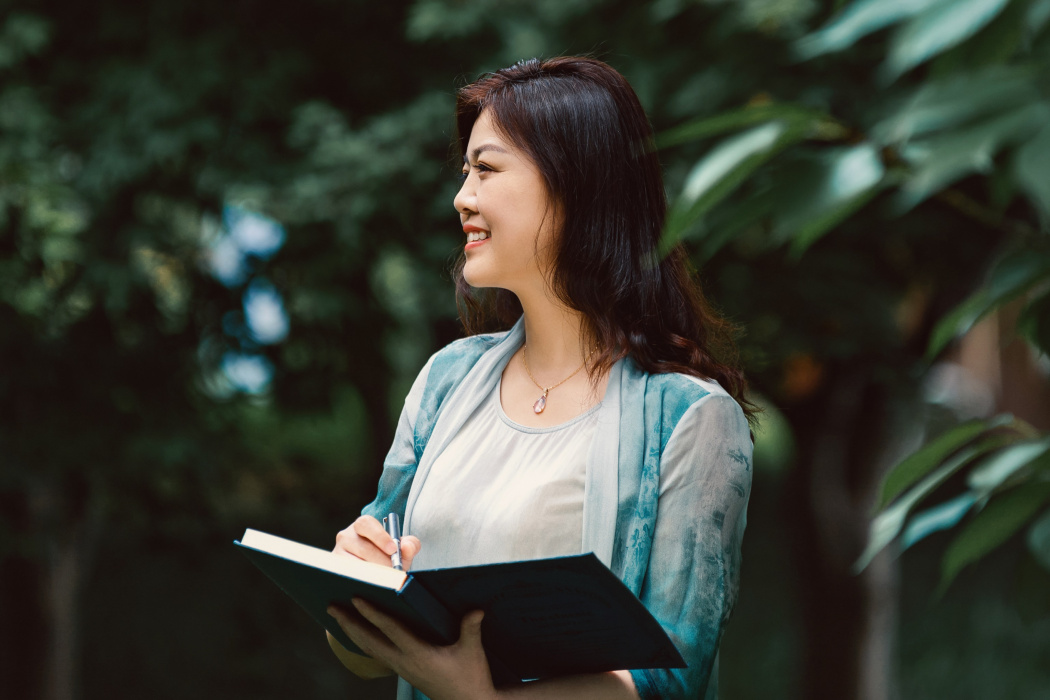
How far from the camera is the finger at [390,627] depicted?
141cm

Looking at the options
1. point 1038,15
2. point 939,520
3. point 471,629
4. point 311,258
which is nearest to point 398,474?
point 471,629

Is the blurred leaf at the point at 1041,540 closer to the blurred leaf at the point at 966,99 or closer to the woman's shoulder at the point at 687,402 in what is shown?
the blurred leaf at the point at 966,99

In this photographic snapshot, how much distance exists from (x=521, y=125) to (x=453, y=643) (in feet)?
2.50

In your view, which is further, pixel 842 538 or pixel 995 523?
pixel 842 538

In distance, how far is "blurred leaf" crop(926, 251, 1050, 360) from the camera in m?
0.94

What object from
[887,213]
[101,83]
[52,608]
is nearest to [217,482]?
[52,608]

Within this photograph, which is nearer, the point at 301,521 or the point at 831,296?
the point at 831,296

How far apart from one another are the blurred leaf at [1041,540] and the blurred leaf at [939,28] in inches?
16.7

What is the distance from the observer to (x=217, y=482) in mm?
4883

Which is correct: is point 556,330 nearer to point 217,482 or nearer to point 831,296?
point 831,296

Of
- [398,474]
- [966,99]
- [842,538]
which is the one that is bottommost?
[966,99]

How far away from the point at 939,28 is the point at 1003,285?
395mm

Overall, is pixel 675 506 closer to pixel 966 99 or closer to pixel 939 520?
pixel 939 520

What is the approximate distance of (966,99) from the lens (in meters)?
0.57
